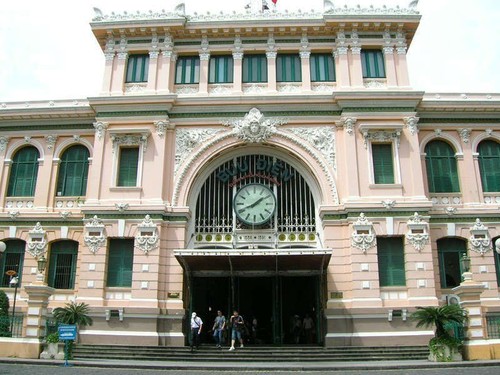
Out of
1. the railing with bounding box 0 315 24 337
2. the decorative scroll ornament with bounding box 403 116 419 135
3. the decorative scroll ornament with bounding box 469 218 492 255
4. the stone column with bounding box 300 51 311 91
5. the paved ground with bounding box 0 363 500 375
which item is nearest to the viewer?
the paved ground with bounding box 0 363 500 375

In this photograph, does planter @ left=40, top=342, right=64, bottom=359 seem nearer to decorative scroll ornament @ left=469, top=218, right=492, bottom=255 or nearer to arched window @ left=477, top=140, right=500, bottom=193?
decorative scroll ornament @ left=469, top=218, right=492, bottom=255

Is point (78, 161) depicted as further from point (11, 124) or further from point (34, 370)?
point (34, 370)

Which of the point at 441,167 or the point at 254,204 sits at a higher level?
the point at 441,167

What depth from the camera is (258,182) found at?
28.6 meters

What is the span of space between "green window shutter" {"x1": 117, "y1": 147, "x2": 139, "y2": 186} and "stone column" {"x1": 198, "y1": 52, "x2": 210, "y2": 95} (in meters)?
5.10

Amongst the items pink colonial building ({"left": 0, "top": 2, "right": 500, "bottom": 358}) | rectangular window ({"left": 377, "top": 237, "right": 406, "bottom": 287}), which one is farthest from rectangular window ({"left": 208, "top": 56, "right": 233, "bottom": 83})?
rectangular window ({"left": 377, "top": 237, "right": 406, "bottom": 287})

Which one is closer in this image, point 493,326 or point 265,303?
point 493,326

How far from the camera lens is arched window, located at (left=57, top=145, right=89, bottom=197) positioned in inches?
1176

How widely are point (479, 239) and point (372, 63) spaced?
11.7 m

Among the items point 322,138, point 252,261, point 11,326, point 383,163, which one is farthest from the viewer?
point 322,138

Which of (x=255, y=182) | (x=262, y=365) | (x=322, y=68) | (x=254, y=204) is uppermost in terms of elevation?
(x=322, y=68)

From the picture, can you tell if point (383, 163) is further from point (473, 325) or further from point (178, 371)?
point (178, 371)

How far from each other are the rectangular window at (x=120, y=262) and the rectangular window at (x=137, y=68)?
31.9 feet

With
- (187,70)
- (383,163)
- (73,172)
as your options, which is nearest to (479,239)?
(383,163)
